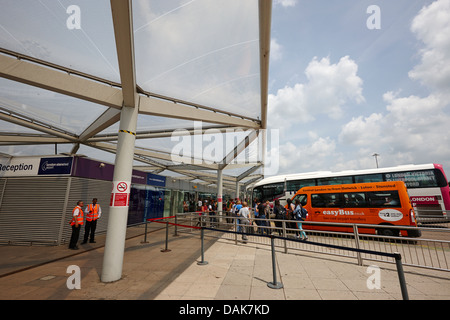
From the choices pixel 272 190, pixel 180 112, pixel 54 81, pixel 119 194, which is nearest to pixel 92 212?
pixel 119 194

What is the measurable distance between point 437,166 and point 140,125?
17.7 m

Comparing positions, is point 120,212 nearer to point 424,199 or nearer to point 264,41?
point 264,41

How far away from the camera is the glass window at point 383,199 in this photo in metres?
8.98

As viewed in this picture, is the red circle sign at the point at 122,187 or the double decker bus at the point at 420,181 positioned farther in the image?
the double decker bus at the point at 420,181

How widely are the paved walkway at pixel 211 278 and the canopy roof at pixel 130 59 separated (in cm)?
451

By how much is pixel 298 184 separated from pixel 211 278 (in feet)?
43.0

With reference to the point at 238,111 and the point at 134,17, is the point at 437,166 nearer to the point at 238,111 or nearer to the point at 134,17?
the point at 238,111

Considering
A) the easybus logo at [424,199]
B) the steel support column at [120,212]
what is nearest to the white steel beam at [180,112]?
the steel support column at [120,212]

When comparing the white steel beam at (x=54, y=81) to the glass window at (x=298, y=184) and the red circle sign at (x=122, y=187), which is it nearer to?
the red circle sign at (x=122, y=187)

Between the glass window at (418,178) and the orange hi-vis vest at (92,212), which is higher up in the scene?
the glass window at (418,178)

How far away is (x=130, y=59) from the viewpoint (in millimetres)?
4418

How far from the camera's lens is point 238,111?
9711 mm

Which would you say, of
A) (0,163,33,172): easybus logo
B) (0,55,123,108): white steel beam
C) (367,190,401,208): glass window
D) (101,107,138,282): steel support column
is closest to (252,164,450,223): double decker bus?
(367,190,401,208): glass window

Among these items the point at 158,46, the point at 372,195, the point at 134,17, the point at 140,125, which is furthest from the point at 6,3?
the point at 372,195
